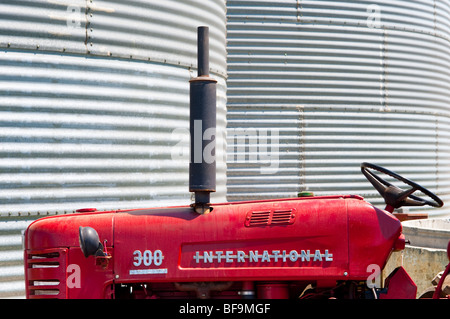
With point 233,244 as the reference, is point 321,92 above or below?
above

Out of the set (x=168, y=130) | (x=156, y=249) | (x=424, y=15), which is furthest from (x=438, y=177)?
(x=156, y=249)

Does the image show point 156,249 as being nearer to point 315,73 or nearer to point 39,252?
point 39,252

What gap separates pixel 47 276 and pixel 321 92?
280 inches

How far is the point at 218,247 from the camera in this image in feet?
11.7

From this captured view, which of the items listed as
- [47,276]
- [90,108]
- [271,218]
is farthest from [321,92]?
[47,276]

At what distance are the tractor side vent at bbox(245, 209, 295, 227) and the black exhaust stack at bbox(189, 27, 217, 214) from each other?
278mm

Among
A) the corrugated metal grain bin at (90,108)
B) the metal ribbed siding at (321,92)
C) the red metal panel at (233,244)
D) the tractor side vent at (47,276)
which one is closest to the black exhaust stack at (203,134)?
the red metal panel at (233,244)

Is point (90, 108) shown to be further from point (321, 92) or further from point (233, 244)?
point (321, 92)

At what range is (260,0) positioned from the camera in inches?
398

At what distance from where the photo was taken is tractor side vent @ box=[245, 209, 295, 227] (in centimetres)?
354

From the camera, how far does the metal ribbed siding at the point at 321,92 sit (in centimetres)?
996

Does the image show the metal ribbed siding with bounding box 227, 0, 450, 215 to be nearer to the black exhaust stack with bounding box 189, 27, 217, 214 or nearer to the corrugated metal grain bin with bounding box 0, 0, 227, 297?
the corrugated metal grain bin with bounding box 0, 0, 227, 297

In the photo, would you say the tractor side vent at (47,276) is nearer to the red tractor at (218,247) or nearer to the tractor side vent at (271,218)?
the red tractor at (218,247)

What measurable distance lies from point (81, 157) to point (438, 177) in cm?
759
